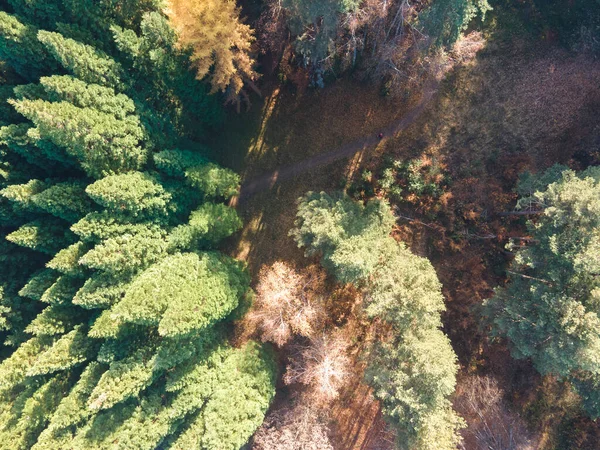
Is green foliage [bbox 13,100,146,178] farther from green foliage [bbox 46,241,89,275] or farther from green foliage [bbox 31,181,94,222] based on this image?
green foliage [bbox 46,241,89,275]

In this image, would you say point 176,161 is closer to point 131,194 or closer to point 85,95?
point 131,194

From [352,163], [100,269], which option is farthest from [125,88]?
[352,163]

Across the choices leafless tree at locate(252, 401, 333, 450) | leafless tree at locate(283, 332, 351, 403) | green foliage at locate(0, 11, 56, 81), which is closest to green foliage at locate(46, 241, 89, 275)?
green foliage at locate(0, 11, 56, 81)

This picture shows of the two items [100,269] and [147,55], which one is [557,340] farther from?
[147,55]

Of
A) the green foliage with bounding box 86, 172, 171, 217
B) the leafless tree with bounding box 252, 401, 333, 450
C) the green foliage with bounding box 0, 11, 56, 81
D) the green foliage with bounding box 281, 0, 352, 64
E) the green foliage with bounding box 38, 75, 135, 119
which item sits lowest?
the leafless tree with bounding box 252, 401, 333, 450

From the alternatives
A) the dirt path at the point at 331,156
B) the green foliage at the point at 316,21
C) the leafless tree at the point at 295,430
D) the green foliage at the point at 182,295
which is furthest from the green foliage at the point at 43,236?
the green foliage at the point at 316,21

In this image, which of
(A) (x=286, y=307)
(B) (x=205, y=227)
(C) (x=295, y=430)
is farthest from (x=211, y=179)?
(C) (x=295, y=430)
